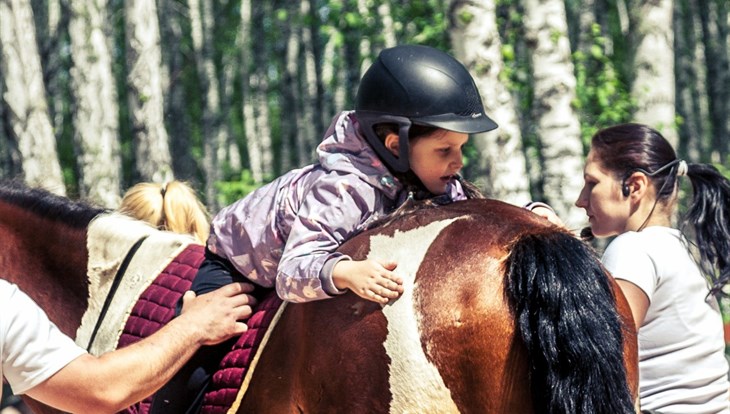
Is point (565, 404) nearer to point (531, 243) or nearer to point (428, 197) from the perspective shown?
point (531, 243)

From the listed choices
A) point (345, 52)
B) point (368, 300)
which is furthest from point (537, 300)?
point (345, 52)

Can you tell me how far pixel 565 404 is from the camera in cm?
230

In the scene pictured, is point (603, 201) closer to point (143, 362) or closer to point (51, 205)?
point (143, 362)

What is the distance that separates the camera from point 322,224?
2.68 m

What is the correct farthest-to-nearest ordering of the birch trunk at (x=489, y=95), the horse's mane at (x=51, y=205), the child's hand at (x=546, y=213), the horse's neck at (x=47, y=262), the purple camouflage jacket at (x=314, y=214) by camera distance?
the birch trunk at (x=489, y=95) → the horse's mane at (x=51, y=205) → the horse's neck at (x=47, y=262) → the child's hand at (x=546, y=213) → the purple camouflage jacket at (x=314, y=214)

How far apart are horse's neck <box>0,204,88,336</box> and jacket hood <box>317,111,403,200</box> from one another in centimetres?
148

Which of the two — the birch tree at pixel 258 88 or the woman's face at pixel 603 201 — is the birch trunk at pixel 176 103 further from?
the woman's face at pixel 603 201

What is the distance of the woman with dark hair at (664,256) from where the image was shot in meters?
3.14

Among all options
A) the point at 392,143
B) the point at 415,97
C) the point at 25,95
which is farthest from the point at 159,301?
the point at 25,95

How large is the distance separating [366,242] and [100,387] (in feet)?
2.67

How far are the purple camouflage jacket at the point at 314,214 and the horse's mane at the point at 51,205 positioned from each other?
1.18 metres

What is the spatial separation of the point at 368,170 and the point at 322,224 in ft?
0.72

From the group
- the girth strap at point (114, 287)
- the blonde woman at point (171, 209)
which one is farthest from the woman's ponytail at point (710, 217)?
the blonde woman at point (171, 209)

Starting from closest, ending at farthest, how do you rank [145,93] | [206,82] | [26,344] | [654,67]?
[26,344] < [654,67] < [145,93] < [206,82]
